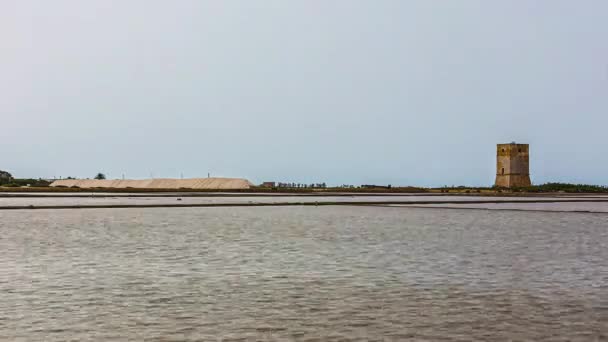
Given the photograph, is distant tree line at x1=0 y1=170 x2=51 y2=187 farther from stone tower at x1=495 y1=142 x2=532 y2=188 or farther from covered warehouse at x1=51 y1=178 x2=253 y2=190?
stone tower at x1=495 y1=142 x2=532 y2=188

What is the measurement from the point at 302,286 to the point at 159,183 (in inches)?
5493

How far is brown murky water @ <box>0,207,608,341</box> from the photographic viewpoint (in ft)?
30.1

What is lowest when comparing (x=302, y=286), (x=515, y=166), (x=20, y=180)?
(x=302, y=286)

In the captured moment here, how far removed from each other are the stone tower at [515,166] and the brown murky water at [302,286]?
321ft

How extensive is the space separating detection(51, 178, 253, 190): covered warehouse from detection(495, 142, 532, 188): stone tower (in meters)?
41.5

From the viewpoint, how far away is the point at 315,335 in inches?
348

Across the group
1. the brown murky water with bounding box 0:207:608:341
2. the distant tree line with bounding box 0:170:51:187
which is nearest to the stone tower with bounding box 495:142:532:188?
the distant tree line with bounding box 0:170:51:187

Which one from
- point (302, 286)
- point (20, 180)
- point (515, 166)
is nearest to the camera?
point (302, 286)

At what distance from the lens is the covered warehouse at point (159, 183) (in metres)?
132

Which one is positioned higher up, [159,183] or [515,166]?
[515,166]

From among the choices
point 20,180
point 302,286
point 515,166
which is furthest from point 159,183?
point 302,286

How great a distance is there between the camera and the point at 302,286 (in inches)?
506

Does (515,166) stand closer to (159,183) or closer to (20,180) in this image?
(159,183)

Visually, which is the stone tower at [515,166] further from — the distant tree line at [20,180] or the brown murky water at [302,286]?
the brown murky water at [302,286]
